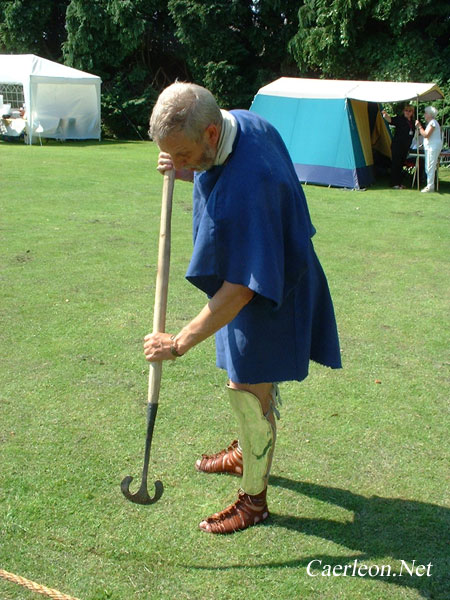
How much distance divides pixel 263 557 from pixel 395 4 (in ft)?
62.4

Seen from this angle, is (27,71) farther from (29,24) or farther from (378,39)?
(378,39)

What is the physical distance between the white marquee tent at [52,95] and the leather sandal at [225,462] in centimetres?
1907

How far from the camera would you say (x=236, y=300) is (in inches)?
90.9

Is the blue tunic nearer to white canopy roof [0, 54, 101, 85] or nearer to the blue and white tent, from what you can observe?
the blue and white tent

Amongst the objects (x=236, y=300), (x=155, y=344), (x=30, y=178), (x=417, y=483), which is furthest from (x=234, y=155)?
(x=30, y=178)

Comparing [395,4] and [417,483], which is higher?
[395,4]

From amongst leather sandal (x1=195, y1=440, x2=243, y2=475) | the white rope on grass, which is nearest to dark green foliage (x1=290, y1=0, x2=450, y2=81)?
leather sandal (x1=195, y1=440, x2=243, y2=475)

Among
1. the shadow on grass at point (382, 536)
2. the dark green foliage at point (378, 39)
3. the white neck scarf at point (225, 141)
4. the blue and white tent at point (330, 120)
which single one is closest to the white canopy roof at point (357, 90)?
the blue and white tent at point (330, 120)

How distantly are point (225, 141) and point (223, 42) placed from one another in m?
24.0

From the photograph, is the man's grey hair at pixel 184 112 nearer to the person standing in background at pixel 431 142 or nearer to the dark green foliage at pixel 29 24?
the person standing in background at pixel 431 142

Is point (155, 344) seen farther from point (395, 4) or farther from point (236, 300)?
point (395, 4)

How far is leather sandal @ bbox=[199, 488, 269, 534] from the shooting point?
2791 millimetres

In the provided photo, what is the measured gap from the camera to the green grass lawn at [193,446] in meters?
2.58

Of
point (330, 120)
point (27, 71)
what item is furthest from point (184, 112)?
point (27, 71)
